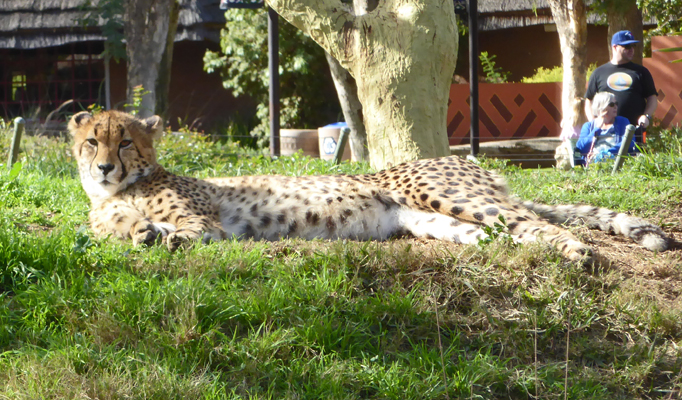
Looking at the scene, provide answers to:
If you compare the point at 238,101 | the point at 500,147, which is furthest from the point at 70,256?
the point at 238,101

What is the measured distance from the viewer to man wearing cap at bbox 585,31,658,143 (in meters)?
7.93

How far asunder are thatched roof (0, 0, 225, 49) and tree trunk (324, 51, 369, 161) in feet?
20.6

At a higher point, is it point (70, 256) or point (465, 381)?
point (70, 256)

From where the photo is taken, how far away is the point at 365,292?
354 cm

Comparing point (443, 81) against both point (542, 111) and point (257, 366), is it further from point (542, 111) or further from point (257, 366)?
point (542, 111)

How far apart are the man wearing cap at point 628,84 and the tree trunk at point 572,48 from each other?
3194mm

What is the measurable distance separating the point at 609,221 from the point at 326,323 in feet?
7.55

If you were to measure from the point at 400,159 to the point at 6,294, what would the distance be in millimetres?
3742

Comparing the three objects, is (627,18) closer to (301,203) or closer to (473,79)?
(473,79)

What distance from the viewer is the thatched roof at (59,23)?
15.2 meters

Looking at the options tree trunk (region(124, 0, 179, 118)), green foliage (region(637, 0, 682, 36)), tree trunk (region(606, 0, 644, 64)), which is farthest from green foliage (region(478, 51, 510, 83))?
tree trunk (region(124, 0, 179, 118))

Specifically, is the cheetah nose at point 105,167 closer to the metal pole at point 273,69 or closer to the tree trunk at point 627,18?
the metal pole at point 273,69

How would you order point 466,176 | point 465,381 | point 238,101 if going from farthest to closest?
point 238,101
point 466,176
point 465,381

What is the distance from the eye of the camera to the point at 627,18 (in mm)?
11164
